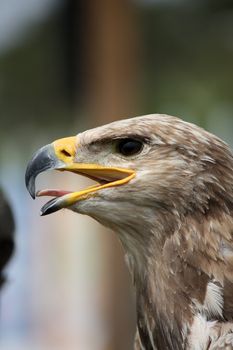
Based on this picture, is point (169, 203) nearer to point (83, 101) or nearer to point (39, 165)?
point (39, 165)

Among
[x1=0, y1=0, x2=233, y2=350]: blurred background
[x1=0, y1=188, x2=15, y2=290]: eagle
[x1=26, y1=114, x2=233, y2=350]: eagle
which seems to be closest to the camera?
[x1=26, y1=114, x2=233, y2=350]: eagle

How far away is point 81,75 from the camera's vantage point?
5.64 m

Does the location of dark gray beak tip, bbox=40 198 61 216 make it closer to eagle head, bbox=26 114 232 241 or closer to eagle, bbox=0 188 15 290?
eagle head, bbox=26 114 232 241

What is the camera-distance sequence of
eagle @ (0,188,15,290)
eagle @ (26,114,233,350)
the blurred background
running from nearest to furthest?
eagle @ (26,114,233,350) < eagle @ (0,188,15,290) < the blurred background

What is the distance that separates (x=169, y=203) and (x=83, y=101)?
3.72 m

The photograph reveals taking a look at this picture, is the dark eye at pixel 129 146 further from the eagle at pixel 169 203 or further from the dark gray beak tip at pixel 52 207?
the dark gray beak tip at pixel 52 207

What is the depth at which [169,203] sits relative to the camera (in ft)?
6.45

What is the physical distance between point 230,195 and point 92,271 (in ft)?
13.2

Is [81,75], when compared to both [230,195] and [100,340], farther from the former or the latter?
[230,195]

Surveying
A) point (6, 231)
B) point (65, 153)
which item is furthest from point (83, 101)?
point (65, 153)

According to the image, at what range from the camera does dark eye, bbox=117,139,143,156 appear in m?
1.97

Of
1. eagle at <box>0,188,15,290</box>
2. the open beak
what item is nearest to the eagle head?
the open beak

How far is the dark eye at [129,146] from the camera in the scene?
6.47ft

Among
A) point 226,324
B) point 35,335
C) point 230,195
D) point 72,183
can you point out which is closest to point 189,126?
point 230,195
